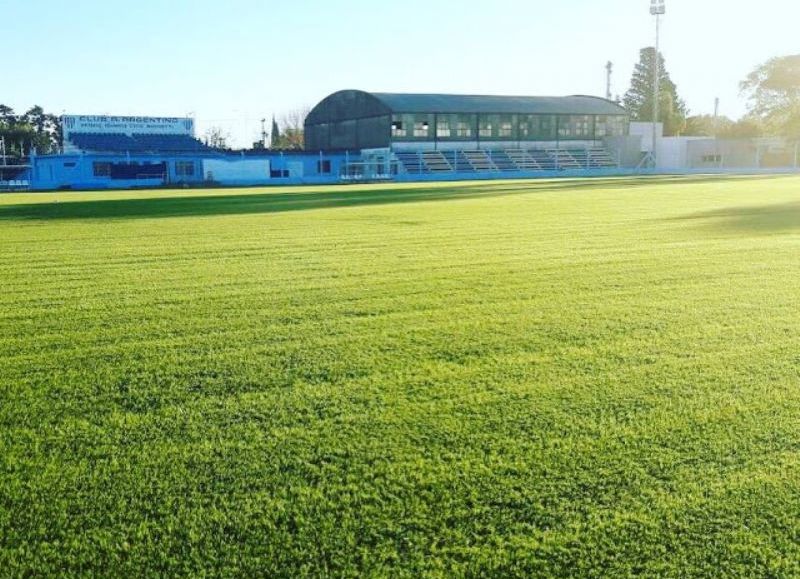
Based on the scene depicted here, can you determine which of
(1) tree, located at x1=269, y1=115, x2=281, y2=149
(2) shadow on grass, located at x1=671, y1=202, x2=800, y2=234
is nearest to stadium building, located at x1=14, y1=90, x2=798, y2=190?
(1) tree, located at x1=269, y1=115, x2=281, y2=149

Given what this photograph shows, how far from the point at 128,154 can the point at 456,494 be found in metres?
44.4

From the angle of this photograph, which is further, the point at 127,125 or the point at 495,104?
the point at 127,125

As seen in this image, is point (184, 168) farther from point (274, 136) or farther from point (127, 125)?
point (274, 136)

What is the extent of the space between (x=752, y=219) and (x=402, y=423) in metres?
11.2

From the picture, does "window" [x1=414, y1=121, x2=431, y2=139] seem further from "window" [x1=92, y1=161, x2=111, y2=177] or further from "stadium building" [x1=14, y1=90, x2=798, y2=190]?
"window" [x1=92, y1=161, x2=111, y2=177]

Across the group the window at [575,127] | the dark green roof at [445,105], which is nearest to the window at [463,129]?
the dark green roof at [445,105]

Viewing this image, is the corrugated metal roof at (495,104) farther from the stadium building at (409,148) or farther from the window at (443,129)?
the window at (443,129)

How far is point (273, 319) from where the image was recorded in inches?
202

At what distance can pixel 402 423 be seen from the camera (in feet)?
10.3

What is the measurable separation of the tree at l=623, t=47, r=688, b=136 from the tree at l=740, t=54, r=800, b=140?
15193 millimetres

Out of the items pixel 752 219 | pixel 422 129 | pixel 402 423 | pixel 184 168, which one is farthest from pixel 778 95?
pixel 402 423

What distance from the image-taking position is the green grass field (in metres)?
2.22

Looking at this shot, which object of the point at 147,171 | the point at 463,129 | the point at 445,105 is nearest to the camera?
the point at 147,171

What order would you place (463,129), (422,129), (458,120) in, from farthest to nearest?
(463,129) < (458,120) < (422,129)
